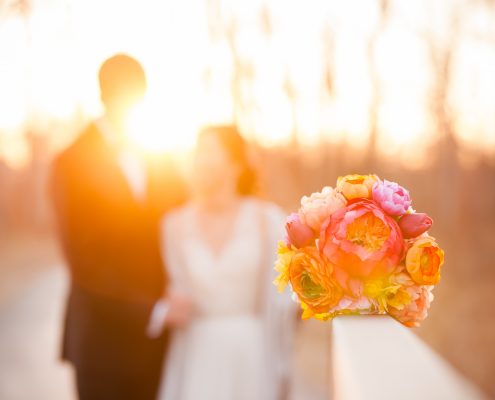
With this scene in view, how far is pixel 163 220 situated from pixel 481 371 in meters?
7.73

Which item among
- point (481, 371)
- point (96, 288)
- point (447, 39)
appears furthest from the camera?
point (447, 39)

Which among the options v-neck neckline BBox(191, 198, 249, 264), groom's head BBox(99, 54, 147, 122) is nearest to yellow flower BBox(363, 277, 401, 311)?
v-neck neckline BBox(191, 198, 249, 264)

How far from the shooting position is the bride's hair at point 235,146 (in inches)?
166

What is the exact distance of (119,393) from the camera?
4.23 m

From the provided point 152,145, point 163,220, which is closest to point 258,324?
point 163,220

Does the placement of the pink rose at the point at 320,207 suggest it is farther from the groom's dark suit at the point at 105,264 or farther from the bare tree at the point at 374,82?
the bare tree at the point at 374,82

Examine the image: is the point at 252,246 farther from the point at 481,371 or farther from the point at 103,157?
the point at 481,371

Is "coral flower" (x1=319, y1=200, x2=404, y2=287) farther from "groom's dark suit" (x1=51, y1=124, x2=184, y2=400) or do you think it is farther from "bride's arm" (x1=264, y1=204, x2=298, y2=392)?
"groom's dark suit" (x1=51, y1=124, x2=184, y2=400)

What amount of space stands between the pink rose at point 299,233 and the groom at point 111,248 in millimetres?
1952

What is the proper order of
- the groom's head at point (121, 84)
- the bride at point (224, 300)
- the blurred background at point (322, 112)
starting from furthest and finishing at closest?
the blurred background at point (322, 112), the bride at point (224, 300), the groom's head at point (121, 84)

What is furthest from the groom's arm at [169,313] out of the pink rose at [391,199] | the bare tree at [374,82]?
the bare tree at [374,82]

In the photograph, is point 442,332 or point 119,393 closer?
point 119,393

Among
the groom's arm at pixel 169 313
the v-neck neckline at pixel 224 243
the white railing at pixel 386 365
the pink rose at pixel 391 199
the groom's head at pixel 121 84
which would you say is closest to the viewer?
the white railing at pixel 386 365

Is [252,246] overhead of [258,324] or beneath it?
overhead
